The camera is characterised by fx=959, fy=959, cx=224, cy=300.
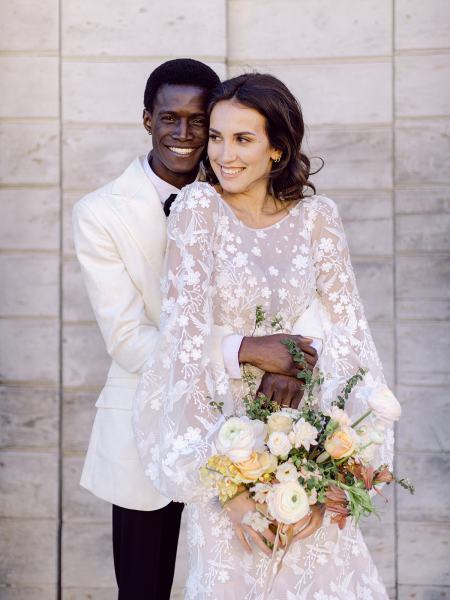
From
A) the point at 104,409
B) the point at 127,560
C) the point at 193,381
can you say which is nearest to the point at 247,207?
the point at 193,381

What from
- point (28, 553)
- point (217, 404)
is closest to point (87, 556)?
point (28, 553)

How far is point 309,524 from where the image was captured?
2.60 metres

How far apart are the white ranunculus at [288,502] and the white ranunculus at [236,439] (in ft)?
0.40

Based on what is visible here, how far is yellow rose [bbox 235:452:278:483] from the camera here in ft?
8.04

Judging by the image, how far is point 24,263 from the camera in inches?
187

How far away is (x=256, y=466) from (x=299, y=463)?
0.12 m

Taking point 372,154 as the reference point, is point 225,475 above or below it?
below

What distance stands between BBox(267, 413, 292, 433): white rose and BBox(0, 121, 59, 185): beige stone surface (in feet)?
8.38

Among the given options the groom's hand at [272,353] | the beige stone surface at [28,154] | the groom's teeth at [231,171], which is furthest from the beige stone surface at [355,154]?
the groom's hand at [272,353]

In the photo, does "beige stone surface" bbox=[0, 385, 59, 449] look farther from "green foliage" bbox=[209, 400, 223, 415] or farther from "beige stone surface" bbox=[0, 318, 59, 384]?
"green foliage" bbox=[209, 400, 223, 415]

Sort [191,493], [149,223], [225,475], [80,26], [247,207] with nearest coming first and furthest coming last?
[225,475] → [191,493] → [247,207] → [149,223] → [80,26]

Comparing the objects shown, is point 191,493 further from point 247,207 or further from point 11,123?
point 11,123

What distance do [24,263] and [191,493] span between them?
235 centimetres

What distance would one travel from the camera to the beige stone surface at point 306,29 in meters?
4.63
